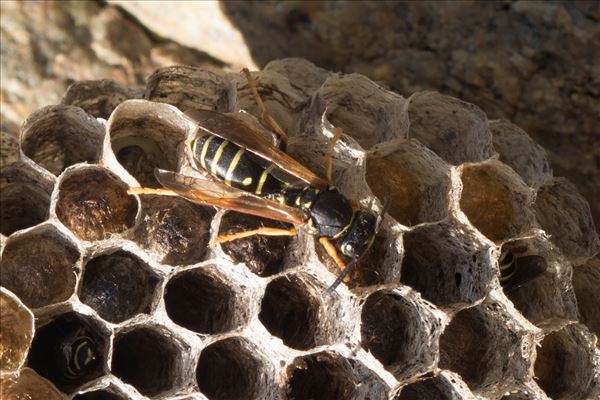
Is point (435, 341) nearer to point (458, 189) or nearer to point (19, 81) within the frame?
point (458, 189)

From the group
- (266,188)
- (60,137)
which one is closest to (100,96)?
(60,137)

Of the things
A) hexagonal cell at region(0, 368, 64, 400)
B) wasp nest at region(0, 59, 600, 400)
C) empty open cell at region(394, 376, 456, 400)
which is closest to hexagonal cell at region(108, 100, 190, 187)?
wasp nest at region(0, 59, 600, 400)

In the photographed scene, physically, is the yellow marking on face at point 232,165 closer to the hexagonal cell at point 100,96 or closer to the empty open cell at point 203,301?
the empty open cell at point 203,301

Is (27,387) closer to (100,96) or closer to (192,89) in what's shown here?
(100,96)

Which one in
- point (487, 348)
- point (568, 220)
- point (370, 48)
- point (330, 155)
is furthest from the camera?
point (370, 48)

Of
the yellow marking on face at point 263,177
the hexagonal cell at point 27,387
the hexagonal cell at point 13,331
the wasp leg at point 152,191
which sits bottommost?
the hexagonal cell at point 27,387

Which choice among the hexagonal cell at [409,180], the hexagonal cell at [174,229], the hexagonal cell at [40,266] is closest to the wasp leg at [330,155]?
the hexagonal cell at [409,180]

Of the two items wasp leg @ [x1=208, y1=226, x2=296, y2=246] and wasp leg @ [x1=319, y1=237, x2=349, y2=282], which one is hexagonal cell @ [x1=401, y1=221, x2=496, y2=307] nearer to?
wasp leg @ [x1=319, y1=237, x2=349, y2=282]
